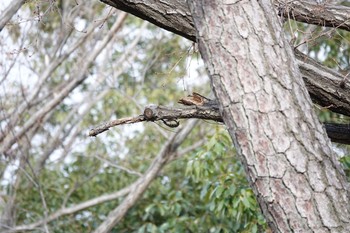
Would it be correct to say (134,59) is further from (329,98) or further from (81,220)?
(329,98)

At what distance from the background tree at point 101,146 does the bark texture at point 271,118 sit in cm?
253

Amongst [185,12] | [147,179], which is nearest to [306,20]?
[185,12]

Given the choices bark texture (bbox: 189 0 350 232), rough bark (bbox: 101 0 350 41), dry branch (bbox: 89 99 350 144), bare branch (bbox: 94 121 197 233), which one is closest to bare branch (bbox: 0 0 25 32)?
rough bark (bbox: 101 0 350 41)

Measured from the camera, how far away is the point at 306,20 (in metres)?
3.18

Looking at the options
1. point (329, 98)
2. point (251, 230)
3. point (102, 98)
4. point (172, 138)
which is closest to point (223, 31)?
point (329, 98)

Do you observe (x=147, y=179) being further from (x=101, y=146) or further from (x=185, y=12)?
(x=185, y=12)

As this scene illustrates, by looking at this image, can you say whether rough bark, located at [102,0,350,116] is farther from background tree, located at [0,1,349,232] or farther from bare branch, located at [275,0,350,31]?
background tree, located at [0,1,349,232]

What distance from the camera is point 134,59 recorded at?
9023 mm

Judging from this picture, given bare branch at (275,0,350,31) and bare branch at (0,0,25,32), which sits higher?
bare branch at (275,0,350,31)

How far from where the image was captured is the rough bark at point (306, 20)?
276cm

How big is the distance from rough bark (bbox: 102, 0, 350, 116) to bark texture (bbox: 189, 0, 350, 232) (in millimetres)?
430

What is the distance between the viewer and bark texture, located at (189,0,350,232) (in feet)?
7.21

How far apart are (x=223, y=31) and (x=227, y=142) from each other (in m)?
2.98

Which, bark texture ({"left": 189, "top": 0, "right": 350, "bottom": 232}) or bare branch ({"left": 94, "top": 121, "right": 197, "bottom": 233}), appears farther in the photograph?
bare branch ({"left": 94, "top": 121, "right": 197, "bottom": 233})
